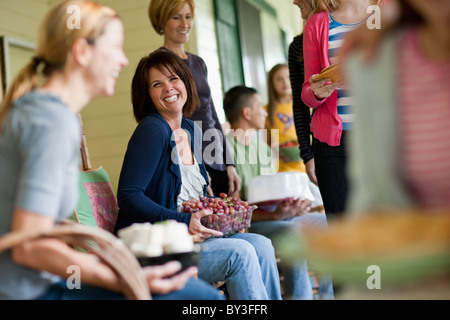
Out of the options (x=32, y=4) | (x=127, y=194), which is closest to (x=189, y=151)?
(x=127, y=194)

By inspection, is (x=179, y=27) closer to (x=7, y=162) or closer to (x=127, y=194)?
(x=127, y=194)

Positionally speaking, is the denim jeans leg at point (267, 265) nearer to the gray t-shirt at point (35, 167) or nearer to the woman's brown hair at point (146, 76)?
the woman's brown hair at point (146, 76)

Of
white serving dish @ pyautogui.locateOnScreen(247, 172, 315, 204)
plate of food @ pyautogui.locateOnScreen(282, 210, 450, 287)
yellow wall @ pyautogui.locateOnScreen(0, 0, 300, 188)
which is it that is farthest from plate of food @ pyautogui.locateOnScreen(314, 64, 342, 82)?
yellow wall @ pyautogui.locateOnScreen(0, 0, 300, 188)

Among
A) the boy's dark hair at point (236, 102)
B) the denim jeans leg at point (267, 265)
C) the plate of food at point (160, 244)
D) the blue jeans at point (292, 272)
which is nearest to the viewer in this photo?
the plate of food at point (160, 244)

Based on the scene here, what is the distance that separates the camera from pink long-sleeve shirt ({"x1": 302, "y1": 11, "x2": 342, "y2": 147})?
6.06ft

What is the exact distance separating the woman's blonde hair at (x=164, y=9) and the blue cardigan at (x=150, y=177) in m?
→ 0.90

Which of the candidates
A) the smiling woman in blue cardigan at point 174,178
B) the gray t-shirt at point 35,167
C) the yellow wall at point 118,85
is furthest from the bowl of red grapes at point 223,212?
the yellow wall at point 118,85

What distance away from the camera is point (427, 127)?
758 millimetres

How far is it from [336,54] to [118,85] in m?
2.30

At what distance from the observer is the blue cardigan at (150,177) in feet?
6.00

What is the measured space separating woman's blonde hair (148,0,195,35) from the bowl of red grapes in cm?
120

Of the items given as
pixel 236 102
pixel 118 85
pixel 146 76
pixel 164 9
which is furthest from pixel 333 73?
pixel 118 85
